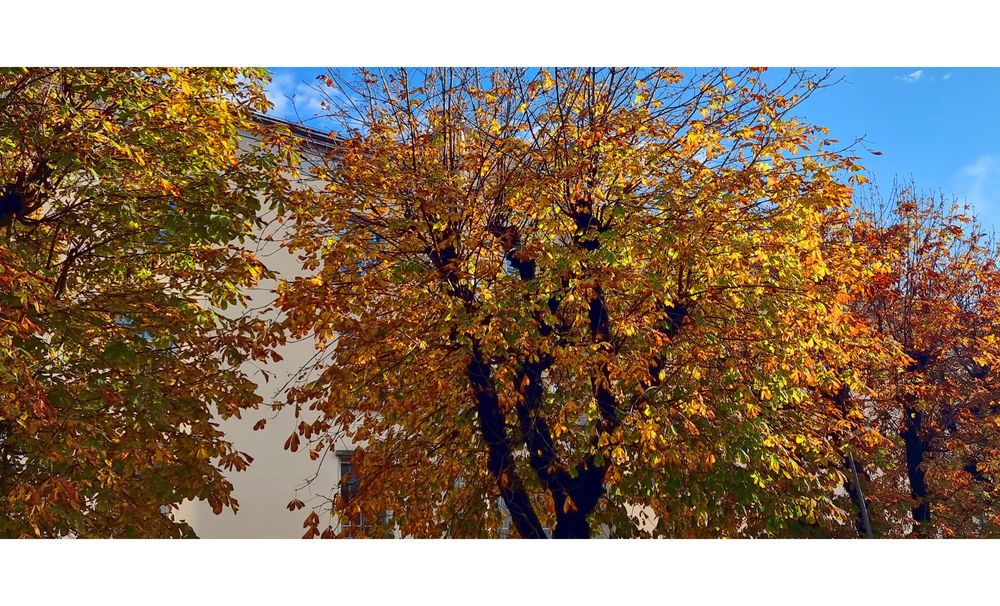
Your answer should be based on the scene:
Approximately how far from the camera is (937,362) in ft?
36.0

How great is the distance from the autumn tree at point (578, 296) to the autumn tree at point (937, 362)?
3744mm

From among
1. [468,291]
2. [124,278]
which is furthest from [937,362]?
[124,278]

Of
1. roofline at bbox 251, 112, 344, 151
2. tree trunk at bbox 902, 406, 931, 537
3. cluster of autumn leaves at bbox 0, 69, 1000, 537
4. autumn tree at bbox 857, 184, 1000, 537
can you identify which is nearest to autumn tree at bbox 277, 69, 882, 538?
cluster of autumn leaves at bbox 0, 69, 1000, 537

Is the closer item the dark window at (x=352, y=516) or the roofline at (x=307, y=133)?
the dark window at (x=352, y=516)

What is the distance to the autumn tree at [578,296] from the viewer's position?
256 inches

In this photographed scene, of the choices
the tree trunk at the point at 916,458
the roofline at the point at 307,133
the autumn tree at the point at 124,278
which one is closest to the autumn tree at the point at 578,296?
the roofline at the point at 307,133

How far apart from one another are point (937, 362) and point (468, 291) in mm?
8066

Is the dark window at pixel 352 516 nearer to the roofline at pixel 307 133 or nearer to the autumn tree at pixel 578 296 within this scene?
the autumn tree at pixel 578 296

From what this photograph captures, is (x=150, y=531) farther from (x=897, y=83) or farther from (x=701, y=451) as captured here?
(x=897, y=83)

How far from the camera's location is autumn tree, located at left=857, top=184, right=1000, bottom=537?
10359 mm

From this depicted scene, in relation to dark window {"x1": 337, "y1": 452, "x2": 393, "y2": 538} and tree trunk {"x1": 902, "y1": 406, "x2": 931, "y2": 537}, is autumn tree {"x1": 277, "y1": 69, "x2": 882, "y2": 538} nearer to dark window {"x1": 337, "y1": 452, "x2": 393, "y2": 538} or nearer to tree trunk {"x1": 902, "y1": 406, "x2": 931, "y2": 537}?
dark window {"x1": 337, "y1": 452, "x2": 393, "y2": 538}

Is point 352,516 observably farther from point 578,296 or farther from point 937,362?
point 937,362

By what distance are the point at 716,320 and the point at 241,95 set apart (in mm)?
5006
